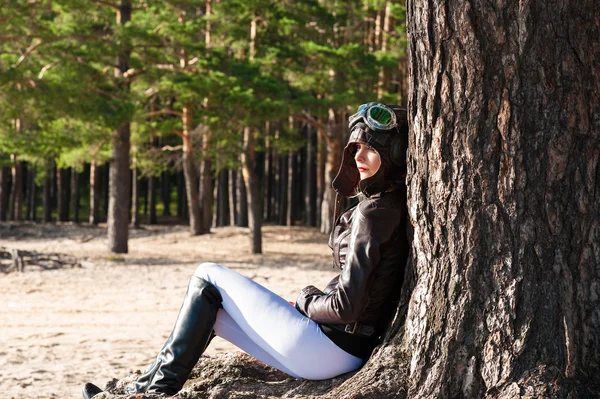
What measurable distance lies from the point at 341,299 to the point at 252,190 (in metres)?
15.7

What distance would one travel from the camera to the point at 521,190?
2.82 m

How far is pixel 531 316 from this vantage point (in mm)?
2818

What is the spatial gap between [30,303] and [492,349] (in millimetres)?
8901

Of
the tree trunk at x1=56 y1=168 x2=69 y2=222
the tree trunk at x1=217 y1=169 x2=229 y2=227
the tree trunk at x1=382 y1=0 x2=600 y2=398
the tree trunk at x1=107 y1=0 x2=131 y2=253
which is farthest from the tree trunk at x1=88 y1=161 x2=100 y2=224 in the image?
the tree trunk at x1=382 y1=0 x2=600 y2=398

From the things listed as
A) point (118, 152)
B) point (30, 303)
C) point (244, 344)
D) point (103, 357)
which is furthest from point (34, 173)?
point (244, 344)

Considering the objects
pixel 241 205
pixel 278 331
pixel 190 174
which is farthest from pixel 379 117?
pixel 241 205

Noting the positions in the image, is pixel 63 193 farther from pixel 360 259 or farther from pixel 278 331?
pixel 360 259

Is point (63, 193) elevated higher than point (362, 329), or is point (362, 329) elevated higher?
point (63, 193)

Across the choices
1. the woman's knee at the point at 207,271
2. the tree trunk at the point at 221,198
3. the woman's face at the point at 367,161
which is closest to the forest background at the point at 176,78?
the tree trunk at the point at 221,198

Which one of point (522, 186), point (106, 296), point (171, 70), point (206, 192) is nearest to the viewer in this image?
point (522, 186)

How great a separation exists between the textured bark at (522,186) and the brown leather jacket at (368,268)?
35cm

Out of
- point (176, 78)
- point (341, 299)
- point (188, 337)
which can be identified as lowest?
point (188, 337)

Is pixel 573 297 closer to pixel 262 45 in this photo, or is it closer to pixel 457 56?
pixel 457 56

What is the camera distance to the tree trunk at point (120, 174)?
16.9m
